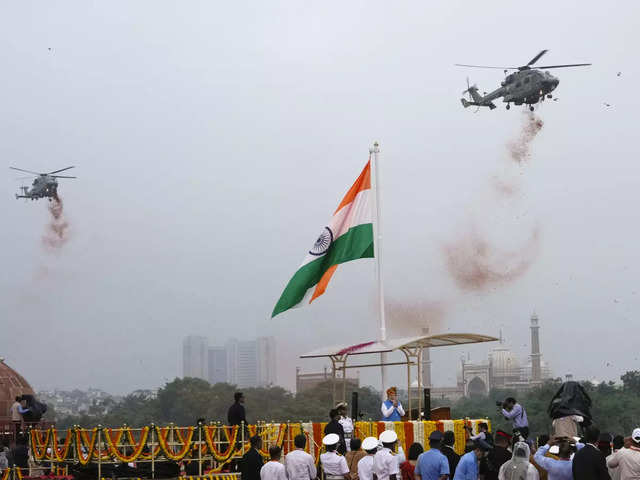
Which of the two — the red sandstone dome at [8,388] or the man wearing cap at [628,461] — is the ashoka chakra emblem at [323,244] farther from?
the red sandstone dome at [8,388]

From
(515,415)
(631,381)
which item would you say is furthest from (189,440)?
(631,381)

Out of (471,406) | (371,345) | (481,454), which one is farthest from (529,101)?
(471,406)

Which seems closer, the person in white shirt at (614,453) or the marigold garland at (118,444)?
the person in white shirt at (614,453)

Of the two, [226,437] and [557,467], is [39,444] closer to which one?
[226,437]

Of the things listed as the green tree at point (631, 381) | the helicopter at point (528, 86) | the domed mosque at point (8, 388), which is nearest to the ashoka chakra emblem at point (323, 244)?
the domed mosque at point (8, 388)

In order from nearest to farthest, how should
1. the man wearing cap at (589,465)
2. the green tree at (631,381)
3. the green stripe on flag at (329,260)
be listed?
the man wearing cap at (589,465), the green stripe on flag at (329,260), the green tree at (631,381)

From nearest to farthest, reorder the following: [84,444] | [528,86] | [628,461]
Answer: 1. [628,461]
2. [84,444]
3. [528,86]
